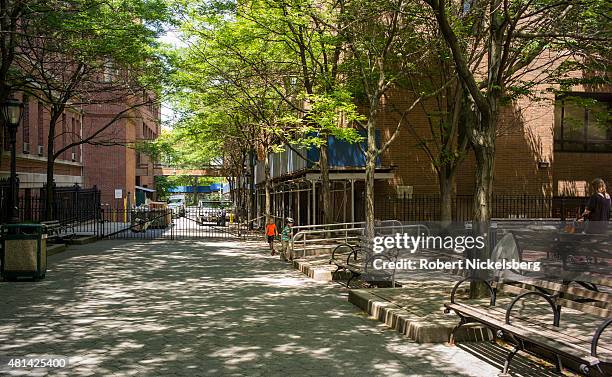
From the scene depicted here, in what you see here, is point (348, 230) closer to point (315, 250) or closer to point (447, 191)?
point (315, 250)

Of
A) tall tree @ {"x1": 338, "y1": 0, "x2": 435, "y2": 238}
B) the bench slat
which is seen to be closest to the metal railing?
tall tree @ {"x1": 338, "y1": 0, "x2": 435, "y2": 238}

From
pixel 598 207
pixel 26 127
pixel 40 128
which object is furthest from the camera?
pixel 40 128

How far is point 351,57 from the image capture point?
68.6 ft

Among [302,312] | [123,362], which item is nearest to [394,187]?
[302,312]

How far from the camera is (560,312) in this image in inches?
320

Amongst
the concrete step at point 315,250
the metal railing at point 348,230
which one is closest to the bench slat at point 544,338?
the metal railing at point 348,230

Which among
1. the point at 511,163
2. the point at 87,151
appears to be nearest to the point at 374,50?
the point at 511,163

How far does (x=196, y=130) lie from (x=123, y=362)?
24.4 metres

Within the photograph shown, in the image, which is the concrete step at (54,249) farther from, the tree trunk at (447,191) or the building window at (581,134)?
the building window at (581,134)

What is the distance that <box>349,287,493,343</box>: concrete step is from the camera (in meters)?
8.00

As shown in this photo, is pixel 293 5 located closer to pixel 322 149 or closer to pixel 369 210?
pixel 369 210

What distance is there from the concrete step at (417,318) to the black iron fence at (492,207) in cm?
1359

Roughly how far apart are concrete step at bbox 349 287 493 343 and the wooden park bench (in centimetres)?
16

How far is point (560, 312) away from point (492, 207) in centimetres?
1794
